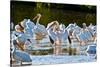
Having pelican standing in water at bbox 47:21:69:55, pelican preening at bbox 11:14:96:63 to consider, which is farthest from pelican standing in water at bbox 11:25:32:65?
pelican standing in water at bbox 47:21:69:55

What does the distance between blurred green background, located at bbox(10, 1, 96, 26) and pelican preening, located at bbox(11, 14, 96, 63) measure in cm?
3

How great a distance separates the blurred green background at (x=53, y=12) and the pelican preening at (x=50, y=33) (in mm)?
33

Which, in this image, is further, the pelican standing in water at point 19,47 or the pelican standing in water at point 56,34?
the pelican standing in water at point 56,34

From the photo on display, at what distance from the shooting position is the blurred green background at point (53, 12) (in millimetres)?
1660

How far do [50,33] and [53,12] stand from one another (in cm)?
17

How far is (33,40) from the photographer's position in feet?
5.57

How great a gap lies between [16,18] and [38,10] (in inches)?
7.3

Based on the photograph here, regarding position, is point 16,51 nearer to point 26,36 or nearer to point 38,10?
point 26,36

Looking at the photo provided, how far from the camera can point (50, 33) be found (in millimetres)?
1747

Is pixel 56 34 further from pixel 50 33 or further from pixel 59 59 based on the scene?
pixel 59 59

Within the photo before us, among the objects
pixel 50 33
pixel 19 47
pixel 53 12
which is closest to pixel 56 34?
pixel 50 33

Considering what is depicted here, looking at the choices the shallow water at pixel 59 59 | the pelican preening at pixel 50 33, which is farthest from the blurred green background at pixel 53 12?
the shallow water at pixel 59 59

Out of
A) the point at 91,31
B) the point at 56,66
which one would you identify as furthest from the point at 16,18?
the point at 91,31

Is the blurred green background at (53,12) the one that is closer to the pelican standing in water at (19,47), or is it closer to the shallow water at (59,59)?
the pelican standing in water at (19,47)
